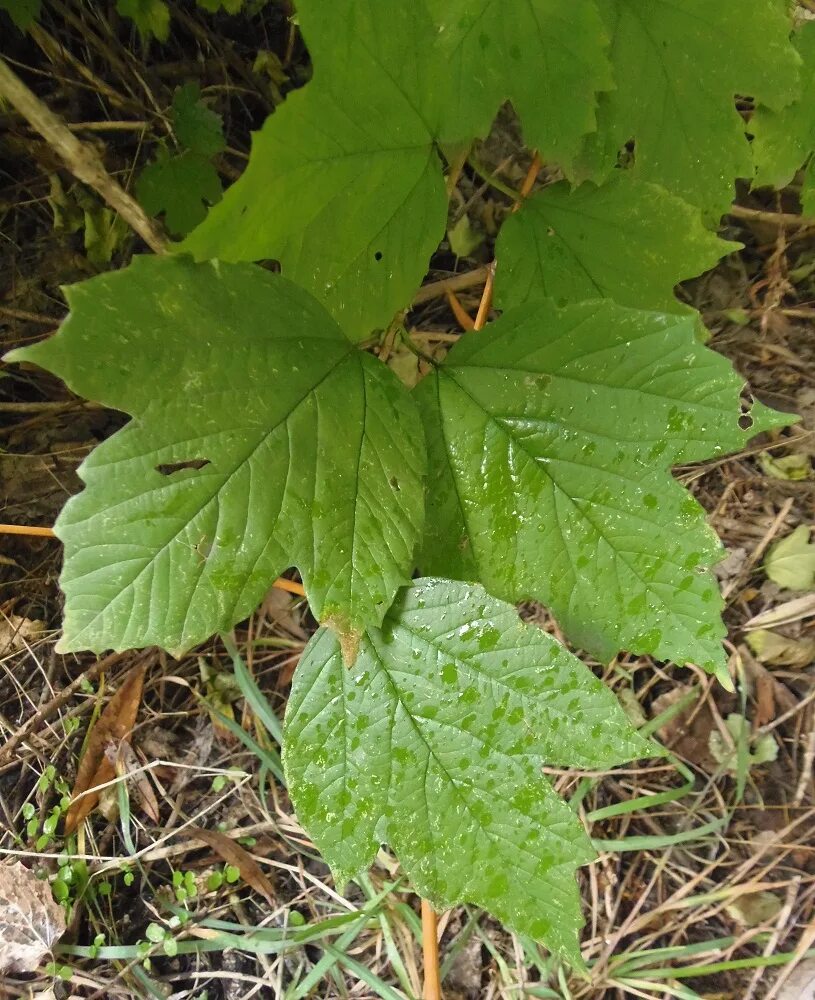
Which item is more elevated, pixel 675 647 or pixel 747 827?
pixel 675 647

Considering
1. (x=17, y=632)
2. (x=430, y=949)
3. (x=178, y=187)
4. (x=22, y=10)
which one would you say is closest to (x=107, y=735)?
(x=17, y=632)

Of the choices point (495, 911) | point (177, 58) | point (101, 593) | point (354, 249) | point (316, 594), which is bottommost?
point (495, 911)

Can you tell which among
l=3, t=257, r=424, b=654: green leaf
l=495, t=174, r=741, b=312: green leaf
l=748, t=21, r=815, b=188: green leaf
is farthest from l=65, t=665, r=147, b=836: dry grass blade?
l=748, t=21, r=815, b=188: green leaf

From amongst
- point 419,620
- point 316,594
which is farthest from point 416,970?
point 316,594

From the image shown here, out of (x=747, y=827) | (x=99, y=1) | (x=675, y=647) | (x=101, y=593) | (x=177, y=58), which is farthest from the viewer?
(x=747, y=827)

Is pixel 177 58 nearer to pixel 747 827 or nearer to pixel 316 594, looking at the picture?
pixel 316 594

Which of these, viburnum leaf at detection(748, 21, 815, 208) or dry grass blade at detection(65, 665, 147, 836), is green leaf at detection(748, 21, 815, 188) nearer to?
viburnum leaf at detection(748, 21, 815, 208)

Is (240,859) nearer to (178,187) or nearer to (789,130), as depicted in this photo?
(178,187)
